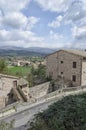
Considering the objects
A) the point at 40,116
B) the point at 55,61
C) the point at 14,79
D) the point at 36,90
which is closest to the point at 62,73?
the point at 55,61

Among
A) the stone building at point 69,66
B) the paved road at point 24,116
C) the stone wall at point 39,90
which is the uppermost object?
the stone building at point 69,66

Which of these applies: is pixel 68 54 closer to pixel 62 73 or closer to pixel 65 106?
pixel 62 73

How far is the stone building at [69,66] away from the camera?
49594 mm

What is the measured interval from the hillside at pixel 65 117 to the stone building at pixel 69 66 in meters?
26.3

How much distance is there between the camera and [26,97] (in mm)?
41375

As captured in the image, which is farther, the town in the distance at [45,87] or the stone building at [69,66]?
the stone building at [69,66]

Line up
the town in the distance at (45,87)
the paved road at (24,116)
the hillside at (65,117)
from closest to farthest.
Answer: the hillside at (65,117)
the paved road at (24,116)
the town in the distance at (45,87)

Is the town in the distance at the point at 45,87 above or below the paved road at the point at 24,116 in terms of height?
above

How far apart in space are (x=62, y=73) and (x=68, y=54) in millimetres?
4281

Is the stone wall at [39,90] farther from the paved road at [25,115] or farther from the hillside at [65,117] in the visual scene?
the hillside at [65,117]

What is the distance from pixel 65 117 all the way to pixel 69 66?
3038cm

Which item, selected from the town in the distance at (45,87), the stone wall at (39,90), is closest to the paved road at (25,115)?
the town in the distance at (45,87)

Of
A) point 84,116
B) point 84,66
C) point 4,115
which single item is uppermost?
point 84,66

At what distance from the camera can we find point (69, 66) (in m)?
51.0
